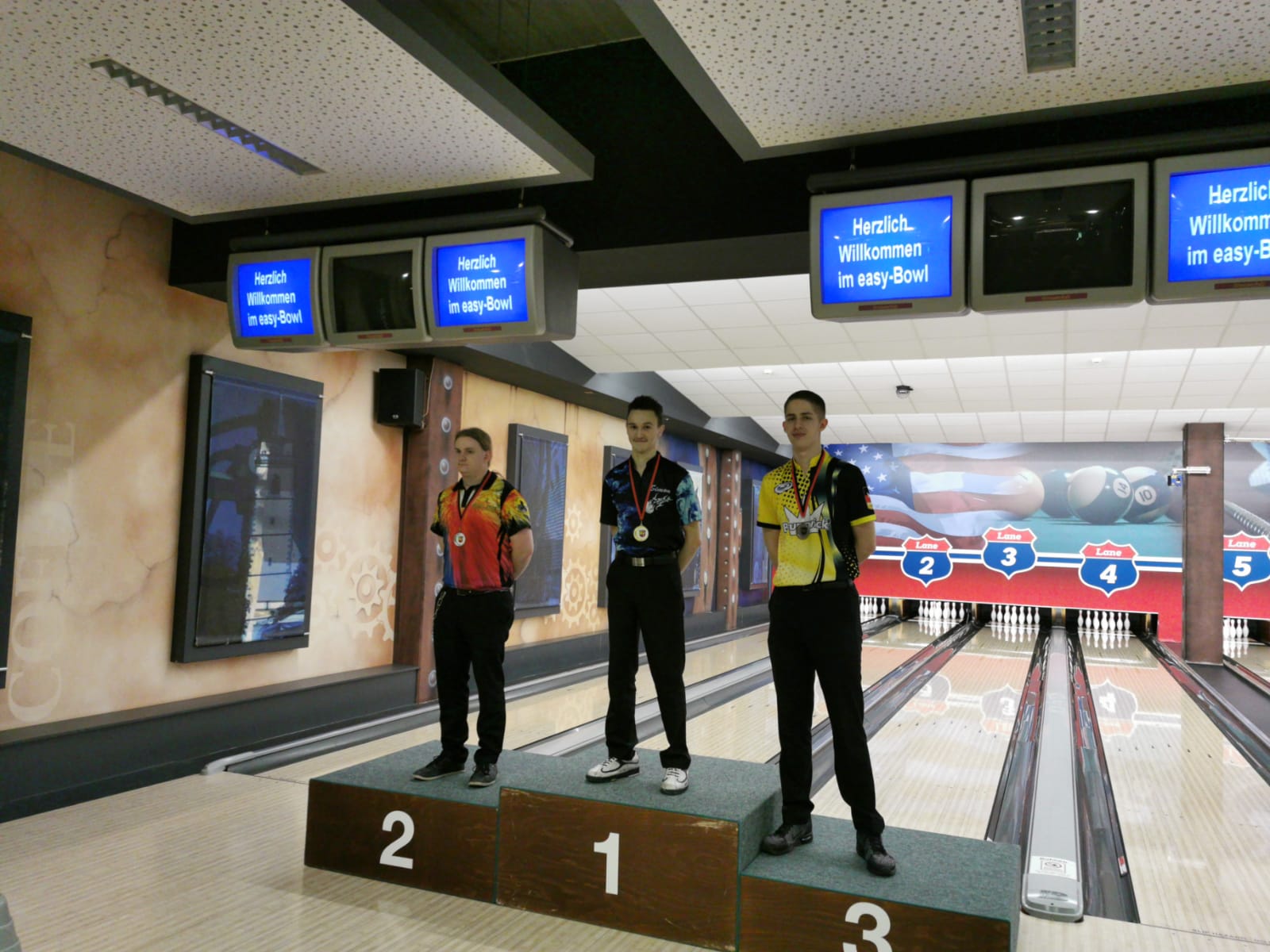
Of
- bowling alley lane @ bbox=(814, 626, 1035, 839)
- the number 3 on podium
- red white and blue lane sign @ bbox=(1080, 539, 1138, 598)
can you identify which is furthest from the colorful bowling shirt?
red white and blue lane sign @ bbox=(1080, 539, 1138, 598)

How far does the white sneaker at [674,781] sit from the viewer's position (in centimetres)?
267

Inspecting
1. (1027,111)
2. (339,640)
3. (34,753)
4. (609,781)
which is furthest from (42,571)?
(1027,111)

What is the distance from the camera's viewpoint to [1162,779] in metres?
4.41

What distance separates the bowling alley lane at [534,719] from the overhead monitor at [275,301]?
1.70m

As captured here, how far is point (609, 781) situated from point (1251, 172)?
2.46m

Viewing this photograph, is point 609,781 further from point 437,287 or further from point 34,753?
point 34,753

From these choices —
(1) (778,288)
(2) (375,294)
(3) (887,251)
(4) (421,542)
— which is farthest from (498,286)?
(4) (421,542)

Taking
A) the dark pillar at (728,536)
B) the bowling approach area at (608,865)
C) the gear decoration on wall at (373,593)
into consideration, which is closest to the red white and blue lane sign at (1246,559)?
the dark pillar at (728,536)

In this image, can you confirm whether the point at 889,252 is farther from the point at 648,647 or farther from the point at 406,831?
the point at 406,831

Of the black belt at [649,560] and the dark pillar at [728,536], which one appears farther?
the dark pillar at [728,536]

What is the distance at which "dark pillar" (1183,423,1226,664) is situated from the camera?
372 inches

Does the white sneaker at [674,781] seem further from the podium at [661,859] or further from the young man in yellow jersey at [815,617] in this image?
the young man in yellow jersey at [815,617]

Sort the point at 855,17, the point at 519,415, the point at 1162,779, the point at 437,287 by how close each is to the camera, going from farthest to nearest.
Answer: the point at 519,415 < the point at 1162,779 < the point at 437,287 < the point at 855,17

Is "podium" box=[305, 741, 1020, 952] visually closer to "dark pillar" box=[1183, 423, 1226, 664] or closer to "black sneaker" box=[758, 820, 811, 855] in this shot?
"black sneaker" box=[758, 820, 811, 855]
